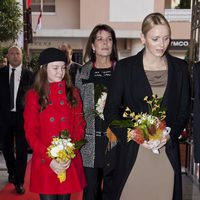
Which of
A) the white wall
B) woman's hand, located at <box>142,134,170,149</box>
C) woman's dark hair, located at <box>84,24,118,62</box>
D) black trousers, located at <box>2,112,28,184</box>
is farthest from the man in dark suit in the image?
the white wall

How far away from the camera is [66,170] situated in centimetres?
271

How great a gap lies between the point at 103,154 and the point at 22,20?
228 inches

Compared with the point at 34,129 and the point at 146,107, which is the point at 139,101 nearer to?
the point at 146,107

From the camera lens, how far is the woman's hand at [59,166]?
2.54 metres

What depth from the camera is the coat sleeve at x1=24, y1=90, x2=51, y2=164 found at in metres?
2.64

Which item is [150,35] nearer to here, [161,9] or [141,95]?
[141,95]

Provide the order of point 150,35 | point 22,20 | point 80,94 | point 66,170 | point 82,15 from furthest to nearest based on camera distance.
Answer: point 82,15 < point 22,20 < point 80,94 < point 66,170 < point 150,35

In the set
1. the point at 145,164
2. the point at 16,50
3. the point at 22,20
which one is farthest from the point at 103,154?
the point at 22,20

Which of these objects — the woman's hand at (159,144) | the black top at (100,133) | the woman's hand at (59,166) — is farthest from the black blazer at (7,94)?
the woman's hand at (159,144)

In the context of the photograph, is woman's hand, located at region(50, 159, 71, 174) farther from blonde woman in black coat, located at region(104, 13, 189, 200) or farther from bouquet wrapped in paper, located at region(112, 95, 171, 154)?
bouquet wrapped in paper, located at region(112, 95, 171, 154)

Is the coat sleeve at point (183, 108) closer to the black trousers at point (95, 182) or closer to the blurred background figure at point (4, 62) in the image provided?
the black trousers at point (95, 182)

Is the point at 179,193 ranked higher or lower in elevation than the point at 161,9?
lower

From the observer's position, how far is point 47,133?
272cm

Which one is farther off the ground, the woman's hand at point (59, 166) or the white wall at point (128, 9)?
the white wall at point (128, 9)
